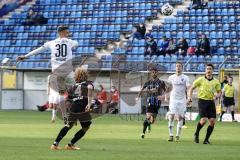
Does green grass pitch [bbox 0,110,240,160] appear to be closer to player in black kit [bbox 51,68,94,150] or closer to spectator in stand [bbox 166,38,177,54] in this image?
player in black kit [bbox 51,68,94,150]

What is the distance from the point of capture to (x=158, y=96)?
76.8ft

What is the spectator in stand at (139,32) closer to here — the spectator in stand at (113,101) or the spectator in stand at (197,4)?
the spectator in stand at (197,4)

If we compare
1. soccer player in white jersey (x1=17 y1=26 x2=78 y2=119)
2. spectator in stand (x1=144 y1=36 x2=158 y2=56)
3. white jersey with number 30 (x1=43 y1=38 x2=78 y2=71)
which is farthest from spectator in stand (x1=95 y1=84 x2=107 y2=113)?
white jersey with number 30 (x1=43 y1=38 x2=78 y2=71)

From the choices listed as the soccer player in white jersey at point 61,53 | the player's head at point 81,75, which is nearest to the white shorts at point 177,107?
the soccer player in white jersey at point 61,53

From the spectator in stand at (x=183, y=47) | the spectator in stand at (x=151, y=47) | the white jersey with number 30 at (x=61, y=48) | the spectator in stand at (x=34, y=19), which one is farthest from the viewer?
the spectator in stand at (x=34, y=19)

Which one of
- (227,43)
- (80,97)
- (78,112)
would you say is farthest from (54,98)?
(227,43)

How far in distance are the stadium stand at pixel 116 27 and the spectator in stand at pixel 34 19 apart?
0.45 m

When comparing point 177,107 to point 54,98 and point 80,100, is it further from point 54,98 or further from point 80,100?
point 54,98

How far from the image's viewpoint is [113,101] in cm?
4312

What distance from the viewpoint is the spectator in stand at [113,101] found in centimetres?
4288

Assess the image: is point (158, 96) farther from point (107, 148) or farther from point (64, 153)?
point (64, 153)

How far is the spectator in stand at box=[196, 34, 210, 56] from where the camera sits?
4297 centimetres

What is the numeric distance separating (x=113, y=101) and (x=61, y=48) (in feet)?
79.2

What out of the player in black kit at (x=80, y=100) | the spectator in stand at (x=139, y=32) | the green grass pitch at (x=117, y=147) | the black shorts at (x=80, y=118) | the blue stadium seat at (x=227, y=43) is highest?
the spectator in stand at (x=139, y=32)
